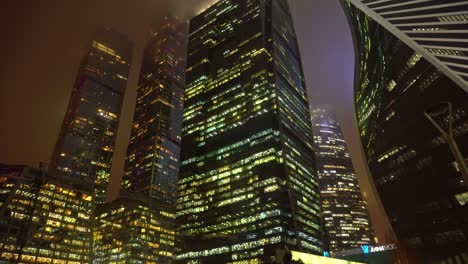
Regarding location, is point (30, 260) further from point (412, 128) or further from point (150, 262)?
point (412, 128)

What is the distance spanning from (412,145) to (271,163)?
61.1 m

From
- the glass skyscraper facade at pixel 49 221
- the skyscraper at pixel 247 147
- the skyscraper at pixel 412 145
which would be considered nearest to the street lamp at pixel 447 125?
the skyscraper at pixel 412 145

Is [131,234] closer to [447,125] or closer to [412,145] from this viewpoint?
[412,145]

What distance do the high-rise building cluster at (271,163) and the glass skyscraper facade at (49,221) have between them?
428mm

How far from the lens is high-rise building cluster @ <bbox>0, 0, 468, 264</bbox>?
62.4 metres

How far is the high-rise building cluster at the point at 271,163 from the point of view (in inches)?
2456

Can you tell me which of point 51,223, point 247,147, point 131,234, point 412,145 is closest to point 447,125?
point 412,145

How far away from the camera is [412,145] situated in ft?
255

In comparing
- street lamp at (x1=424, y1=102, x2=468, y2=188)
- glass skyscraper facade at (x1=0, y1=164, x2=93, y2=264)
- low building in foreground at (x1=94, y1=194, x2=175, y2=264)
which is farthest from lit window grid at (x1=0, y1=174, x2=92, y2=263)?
street lamp at (x1=424, y1=102, x2=468, y2=188)

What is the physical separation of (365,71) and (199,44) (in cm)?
11924

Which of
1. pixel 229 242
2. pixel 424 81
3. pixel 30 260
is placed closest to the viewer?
pixel 424 81

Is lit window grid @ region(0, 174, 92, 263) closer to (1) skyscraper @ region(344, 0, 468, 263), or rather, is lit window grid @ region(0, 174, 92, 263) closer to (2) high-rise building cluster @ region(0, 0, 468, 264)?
(2) high-rise building cluster @ region(0, 0, 468, 264)

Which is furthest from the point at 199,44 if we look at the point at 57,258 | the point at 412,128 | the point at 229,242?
the point at 412,128

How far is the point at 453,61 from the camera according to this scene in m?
43.9
